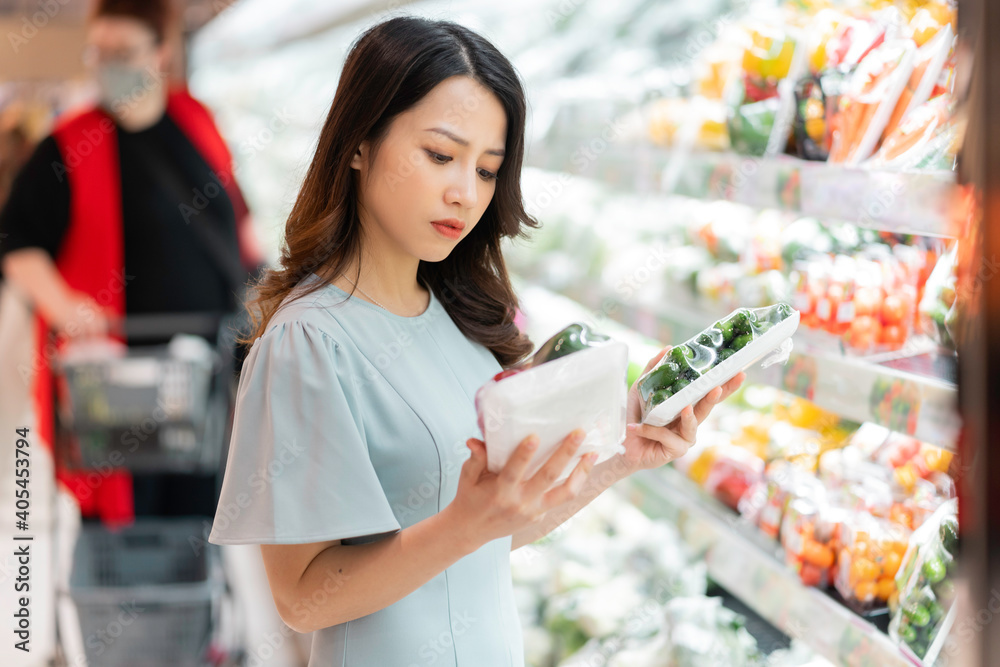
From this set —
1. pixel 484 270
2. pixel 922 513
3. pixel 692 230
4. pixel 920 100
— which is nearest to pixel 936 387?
pixel 922 513

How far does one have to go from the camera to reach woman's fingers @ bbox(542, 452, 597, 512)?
0.87 meters

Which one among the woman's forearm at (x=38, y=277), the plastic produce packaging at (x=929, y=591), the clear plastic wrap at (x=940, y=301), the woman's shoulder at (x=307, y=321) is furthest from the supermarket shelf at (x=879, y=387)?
the woman's forearm at (x=38, y=277)

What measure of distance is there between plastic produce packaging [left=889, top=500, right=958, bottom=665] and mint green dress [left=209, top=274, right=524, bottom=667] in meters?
0.59

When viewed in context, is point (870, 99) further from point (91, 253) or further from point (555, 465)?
point (91, 253)

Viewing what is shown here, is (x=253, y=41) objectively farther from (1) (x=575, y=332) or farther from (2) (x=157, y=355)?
(1) (x=575, y=332)

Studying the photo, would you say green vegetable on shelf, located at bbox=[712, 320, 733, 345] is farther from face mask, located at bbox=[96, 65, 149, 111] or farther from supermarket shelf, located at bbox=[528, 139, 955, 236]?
face mask, located at bbox=[96, 65, 149, 111]

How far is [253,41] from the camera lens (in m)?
5.11

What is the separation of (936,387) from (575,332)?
609 mm

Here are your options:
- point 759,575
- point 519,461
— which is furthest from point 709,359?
point 759,575

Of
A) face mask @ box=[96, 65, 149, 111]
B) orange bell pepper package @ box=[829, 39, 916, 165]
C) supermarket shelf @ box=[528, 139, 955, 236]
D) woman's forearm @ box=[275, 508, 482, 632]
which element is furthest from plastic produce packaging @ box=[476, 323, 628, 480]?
face mask @ box=[96, 65, 149, 111]

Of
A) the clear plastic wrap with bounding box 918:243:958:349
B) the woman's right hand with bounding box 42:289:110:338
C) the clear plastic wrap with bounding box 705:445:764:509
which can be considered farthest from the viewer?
the woman's right hand with bounding box 42:289:110:338

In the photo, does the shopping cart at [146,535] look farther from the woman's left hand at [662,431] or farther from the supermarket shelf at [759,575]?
the woman's left hand at [662,431]

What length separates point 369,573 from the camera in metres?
0.98

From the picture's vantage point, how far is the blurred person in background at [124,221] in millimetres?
2760
